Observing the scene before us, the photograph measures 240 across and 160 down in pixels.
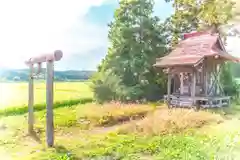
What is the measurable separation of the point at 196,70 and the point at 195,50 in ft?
0.26

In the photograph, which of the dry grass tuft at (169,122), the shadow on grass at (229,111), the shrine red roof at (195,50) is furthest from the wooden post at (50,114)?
the shadow on grass at (229,111)

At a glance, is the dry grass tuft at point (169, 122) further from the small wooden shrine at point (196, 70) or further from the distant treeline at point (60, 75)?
the distant treeline at point (60, 75)

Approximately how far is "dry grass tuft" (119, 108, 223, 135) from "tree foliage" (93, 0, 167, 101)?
0.09 m

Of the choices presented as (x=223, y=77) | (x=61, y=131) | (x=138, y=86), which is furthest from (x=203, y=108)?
(x=61, y=131)

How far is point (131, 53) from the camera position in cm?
123

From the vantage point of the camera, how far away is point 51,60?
120cm

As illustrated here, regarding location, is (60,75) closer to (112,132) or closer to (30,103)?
(30,103)

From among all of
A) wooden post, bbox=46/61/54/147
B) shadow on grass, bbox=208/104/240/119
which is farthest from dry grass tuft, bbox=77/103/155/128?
shadow on grass, bbox=208/104/240/119

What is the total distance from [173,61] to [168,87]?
0.31 feet

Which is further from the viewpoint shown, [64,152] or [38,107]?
[38,107]

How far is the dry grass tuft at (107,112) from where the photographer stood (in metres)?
1.22

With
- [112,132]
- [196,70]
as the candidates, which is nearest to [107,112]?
[112,132]

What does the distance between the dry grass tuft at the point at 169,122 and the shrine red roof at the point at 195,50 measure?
17 cm

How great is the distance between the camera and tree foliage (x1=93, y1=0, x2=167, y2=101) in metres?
1.20
